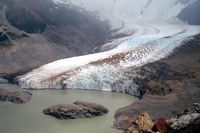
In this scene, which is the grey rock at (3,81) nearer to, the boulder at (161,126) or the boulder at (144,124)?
the boulder at (144,124)

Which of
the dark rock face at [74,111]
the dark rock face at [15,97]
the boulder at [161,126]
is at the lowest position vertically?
the boulder at [161,126]

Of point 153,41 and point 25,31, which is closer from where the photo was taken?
point 153,41

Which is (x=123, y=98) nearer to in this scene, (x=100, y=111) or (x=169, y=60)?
(x=100, y=111)

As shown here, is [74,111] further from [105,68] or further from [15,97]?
[105,68]

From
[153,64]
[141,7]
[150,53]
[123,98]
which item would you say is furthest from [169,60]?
[141,7]

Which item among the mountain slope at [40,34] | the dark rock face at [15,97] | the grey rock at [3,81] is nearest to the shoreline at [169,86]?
the dark rock face at [15,97]

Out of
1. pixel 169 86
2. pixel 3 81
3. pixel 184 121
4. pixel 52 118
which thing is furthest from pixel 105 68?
pixel 184 121

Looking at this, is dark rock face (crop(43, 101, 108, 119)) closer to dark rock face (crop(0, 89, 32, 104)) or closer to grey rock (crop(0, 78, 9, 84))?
dark rock face (crop(0, 89, 32, 104))

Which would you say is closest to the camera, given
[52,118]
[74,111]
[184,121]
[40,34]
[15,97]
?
[184,121]

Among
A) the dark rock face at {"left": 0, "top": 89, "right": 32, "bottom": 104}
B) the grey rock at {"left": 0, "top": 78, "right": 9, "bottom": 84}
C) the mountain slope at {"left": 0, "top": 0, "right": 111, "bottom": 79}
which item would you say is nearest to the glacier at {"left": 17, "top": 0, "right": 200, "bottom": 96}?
the grey rock at {"left": 0, "top": 78, "right": 9, "bottom": 84}
